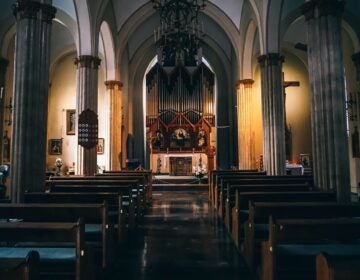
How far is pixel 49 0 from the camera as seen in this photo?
7.85m

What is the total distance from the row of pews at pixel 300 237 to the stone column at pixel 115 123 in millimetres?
12131

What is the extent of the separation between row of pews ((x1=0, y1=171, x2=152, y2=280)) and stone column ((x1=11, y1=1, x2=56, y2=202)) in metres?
1.22

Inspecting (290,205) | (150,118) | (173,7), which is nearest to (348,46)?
(173,7)

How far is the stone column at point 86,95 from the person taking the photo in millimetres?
11992

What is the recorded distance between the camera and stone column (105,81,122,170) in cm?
1681

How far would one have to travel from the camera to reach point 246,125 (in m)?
17.1

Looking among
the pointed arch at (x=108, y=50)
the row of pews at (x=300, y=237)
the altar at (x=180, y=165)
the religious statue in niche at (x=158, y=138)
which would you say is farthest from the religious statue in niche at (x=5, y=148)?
the row of pews at (x=300, y=237)

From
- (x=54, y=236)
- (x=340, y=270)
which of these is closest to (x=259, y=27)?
(x=54, y=236)

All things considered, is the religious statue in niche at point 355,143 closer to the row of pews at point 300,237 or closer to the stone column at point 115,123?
the row of pews at point 300,237

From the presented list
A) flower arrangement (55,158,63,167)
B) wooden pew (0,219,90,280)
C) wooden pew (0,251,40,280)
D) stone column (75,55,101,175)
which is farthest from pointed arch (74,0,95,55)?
wooden pew (0,251,40,280)

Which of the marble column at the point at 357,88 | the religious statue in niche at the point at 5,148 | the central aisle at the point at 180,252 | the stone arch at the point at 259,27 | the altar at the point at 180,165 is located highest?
the stone arch at the point at 259,27

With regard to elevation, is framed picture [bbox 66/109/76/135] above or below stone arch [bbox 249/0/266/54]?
below

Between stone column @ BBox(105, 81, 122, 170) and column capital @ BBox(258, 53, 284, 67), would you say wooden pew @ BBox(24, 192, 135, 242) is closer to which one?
column capital @ BBox(258, 53, 284, 67)

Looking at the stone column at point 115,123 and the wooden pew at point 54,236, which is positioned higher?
the stone column at point 115,123
